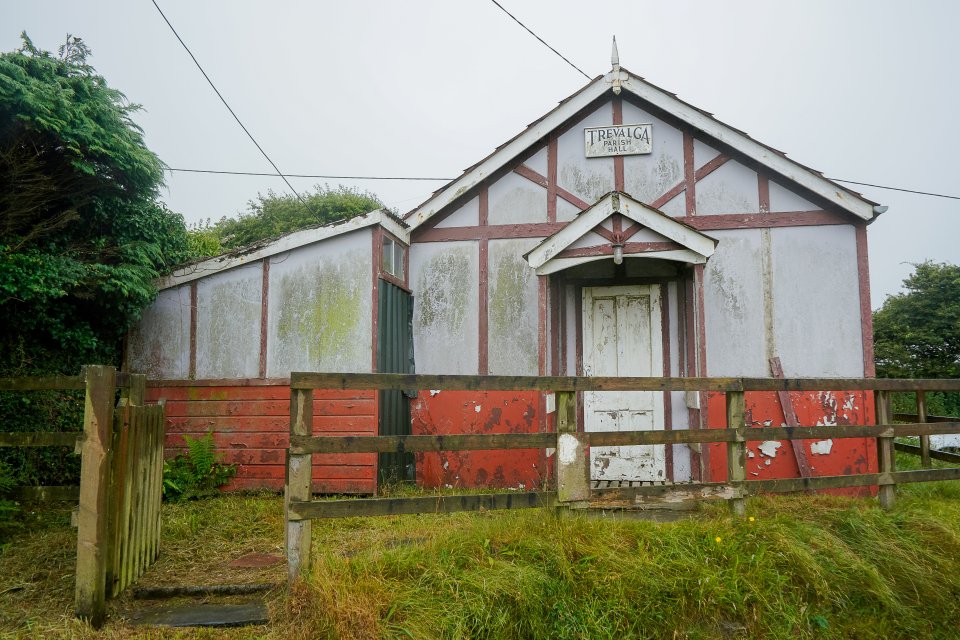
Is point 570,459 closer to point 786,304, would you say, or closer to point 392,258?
point 392,258

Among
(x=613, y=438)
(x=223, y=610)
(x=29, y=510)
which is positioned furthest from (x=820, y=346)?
(x=29, y=510)

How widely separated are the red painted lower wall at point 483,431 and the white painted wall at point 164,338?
9.91 feet

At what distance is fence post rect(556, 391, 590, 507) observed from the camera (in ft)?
13.7

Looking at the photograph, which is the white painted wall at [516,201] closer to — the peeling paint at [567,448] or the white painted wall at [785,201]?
the white painted wall at [785,201]

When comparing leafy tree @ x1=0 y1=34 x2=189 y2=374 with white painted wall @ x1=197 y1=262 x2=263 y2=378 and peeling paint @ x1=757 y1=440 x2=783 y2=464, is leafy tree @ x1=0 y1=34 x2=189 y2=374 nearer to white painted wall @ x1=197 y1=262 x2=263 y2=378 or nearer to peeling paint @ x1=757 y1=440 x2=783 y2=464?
white painted wall @ x1=197 y1=262 x2=263 y2=378

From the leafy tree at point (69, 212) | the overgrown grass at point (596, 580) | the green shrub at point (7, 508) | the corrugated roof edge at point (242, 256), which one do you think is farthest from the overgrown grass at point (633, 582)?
the corrugated roof edge at point (242, 256)

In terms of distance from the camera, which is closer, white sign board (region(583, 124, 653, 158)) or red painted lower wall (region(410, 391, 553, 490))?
red painted lower wall (region(410, 391, 553, 490))

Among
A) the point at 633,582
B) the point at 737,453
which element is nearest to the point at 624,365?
the point at 737,453

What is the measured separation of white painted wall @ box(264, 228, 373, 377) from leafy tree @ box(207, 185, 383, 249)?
56.8 feet

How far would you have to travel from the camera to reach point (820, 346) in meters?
7.15

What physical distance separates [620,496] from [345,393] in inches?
144

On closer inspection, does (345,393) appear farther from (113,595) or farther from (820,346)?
(820,346)

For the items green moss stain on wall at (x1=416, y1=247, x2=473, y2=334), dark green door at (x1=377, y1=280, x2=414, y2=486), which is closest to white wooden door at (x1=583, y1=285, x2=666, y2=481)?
green moss stain on wall at (x1=416, y1=247, x2=473, y2=334)

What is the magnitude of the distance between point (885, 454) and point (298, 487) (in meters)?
4.98
